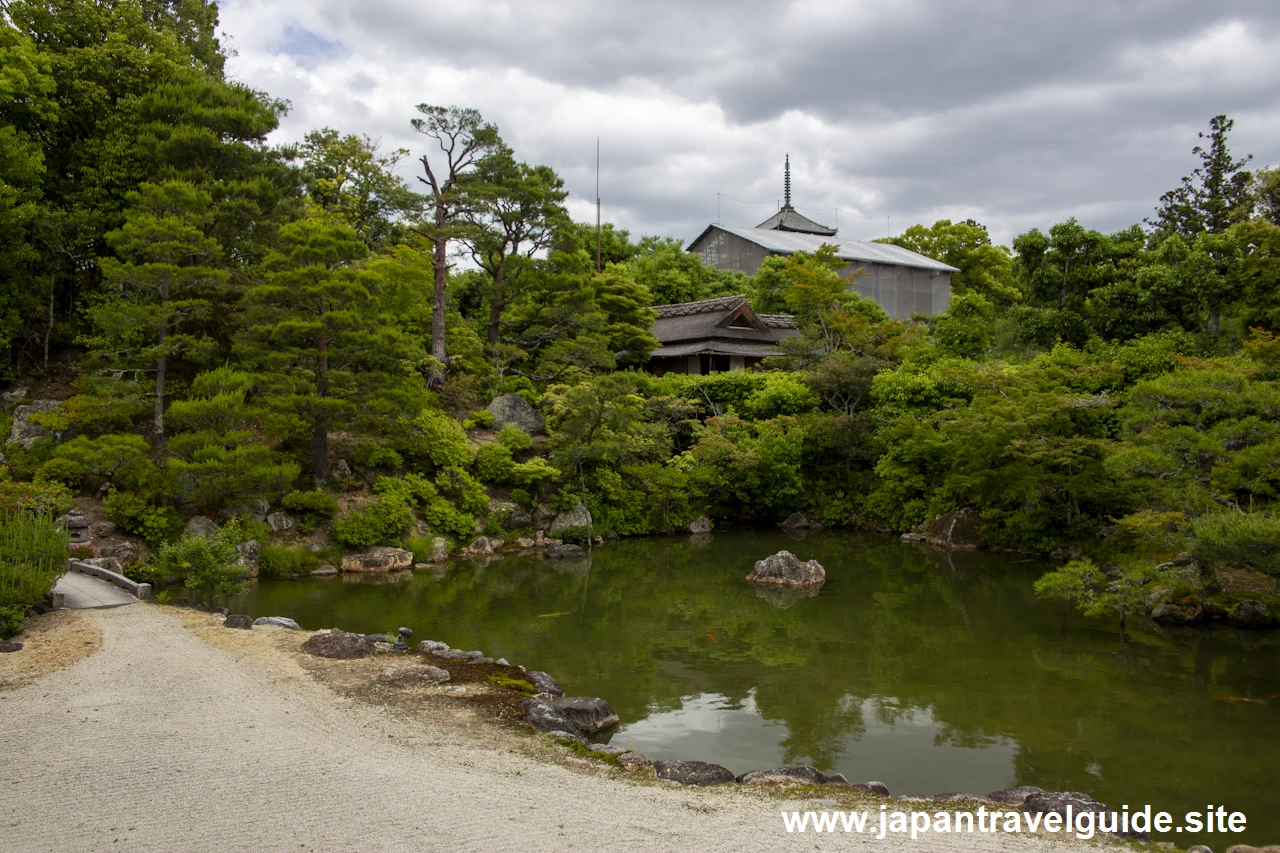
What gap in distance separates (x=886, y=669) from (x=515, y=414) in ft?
48.6

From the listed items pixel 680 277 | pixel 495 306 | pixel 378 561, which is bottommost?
pixel 378 561

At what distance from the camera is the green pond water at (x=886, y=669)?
8320mm

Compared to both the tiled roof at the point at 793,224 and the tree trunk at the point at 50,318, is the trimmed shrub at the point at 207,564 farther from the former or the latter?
the tiled roof at the point at 793,224

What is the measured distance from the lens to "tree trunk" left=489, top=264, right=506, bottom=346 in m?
26.0

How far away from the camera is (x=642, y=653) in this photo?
12.4 meters

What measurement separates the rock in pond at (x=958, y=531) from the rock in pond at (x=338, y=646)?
52.2 feet

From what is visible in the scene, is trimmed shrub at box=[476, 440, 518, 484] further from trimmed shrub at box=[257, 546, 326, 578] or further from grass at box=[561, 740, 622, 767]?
grass at box=[561, 740, 622, 767]

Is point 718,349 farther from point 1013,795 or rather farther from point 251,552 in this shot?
point 1013,795

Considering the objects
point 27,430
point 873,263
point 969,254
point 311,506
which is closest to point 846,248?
point 873,263

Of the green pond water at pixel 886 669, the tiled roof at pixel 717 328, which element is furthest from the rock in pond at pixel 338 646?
the tiled roof at pixel 717 328

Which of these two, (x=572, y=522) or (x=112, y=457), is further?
(x=572, y=522)

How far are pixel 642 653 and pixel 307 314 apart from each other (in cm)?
1133

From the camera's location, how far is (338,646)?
10.1m

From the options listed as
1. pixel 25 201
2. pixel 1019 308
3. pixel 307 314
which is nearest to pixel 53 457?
pixel 307 314
